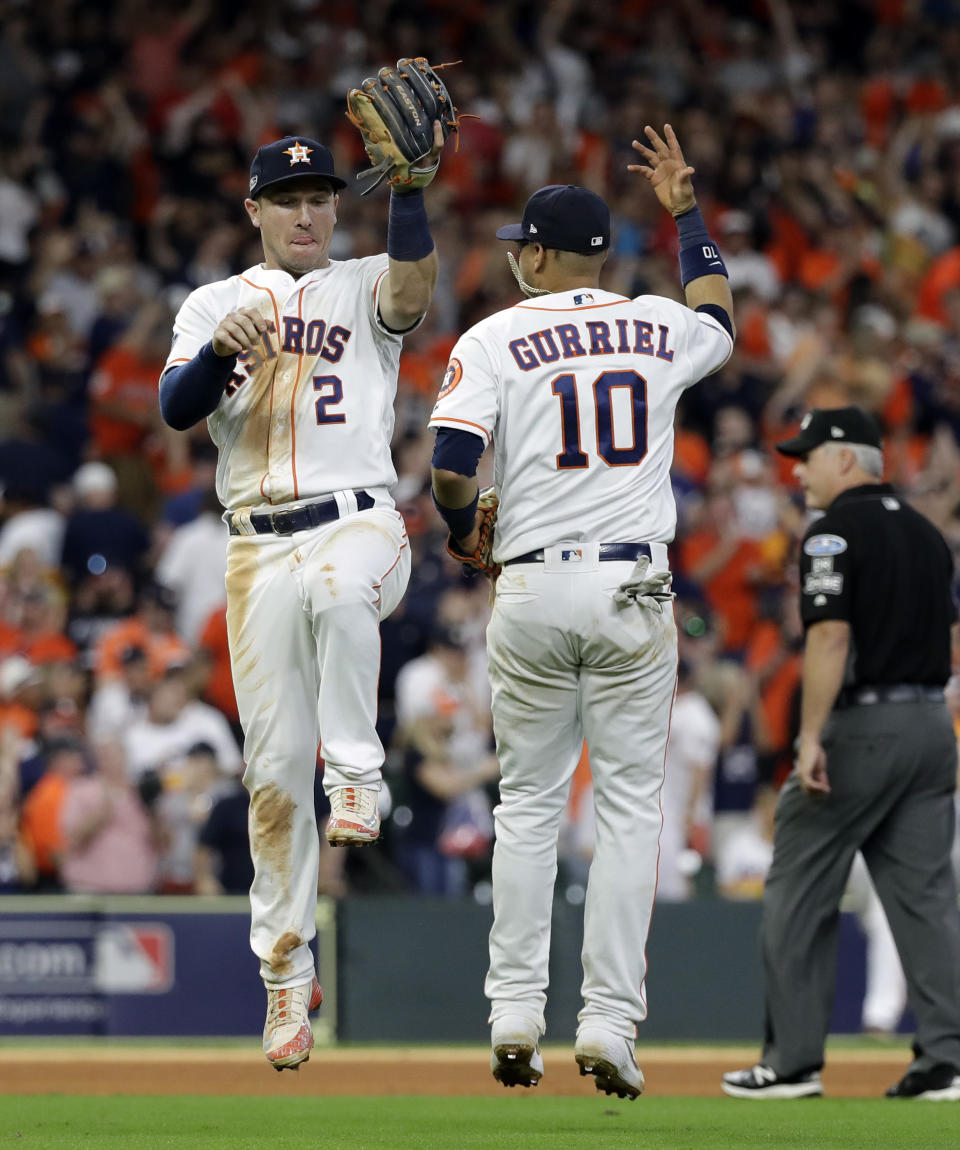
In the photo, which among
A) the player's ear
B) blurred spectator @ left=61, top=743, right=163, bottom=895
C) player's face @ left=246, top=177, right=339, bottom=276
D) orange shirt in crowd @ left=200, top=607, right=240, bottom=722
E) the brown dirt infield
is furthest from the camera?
orange shirt in crowd @ left=200, top=607, right=240, bottom=722

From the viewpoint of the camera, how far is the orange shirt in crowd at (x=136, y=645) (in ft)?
41.4

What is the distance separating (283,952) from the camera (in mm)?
6270

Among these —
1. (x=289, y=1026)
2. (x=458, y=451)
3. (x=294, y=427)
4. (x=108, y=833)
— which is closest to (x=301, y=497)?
(x=294, y=427)

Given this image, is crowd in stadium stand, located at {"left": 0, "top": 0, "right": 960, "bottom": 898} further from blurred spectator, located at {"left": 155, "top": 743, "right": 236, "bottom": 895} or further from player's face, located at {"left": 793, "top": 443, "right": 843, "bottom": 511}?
player's face, located at {"left": 793, "top": 443, "right": 843, "bottom": 511}

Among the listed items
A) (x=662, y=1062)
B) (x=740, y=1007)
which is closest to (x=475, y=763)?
(x=740, y=1007)

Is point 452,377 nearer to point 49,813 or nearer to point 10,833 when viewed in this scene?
point 49,813

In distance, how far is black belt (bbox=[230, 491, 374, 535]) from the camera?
6402mm

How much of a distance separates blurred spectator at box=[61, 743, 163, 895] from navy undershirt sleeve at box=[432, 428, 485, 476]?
610 cm

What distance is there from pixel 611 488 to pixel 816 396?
31.2ft

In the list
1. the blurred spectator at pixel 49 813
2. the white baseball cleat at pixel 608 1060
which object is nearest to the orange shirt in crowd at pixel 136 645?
the blurred spectator at pixel 49 813

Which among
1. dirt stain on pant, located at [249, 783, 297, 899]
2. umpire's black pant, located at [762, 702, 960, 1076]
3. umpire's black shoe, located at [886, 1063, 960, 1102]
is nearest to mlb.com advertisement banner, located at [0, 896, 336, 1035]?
umpire's black pant, located at [762, 702, 960, 1076]

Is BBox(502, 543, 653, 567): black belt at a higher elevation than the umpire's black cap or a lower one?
lower

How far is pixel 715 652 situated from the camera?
531 inches

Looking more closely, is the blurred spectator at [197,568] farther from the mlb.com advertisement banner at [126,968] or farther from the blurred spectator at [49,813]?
the mlb.com advertisement banner at [126,968]
